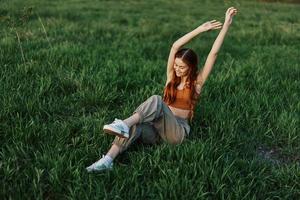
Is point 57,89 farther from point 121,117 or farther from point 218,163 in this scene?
point 218,163

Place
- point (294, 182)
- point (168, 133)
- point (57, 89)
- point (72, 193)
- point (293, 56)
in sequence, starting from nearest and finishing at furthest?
1. point (72, 193)
2. point (294, 182)
3. point (168, 133)
4. point (57, 89)
5. point (293, 56)

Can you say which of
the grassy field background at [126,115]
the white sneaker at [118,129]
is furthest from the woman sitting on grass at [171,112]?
the grassy field background at [126,115]

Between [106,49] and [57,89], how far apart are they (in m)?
2.63

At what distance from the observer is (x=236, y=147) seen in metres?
5.02

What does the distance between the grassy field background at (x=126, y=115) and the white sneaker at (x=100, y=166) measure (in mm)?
85

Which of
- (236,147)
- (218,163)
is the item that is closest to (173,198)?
(218,163)

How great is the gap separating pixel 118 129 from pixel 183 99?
3.34 ft

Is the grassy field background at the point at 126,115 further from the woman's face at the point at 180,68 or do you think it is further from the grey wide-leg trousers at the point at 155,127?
the woman's face at the point at 180,68

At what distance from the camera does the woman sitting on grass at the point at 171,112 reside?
4.41m

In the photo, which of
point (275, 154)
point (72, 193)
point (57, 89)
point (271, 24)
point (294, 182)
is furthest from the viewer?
point (271, 24)

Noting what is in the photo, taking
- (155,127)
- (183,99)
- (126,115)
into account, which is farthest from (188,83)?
(126,115)

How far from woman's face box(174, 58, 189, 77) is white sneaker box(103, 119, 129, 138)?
36.3 inches

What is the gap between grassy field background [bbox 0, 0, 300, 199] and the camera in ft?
13.3

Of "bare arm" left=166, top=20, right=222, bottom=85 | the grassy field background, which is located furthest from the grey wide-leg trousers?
"bare arm" left=166, top=20, right=222, bottom=85
